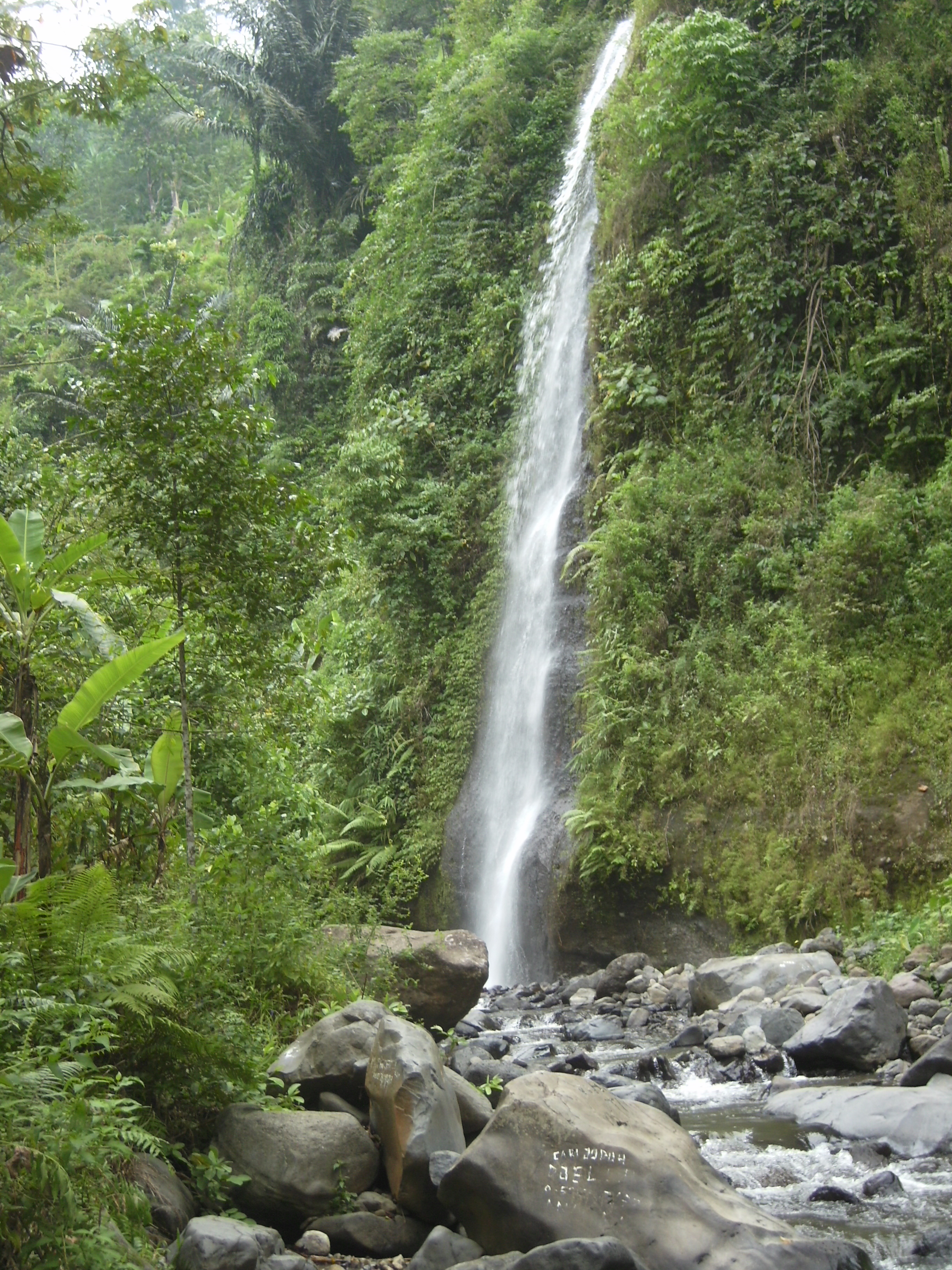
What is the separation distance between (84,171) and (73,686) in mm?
43531

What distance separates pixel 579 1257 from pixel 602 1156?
27.0 inches

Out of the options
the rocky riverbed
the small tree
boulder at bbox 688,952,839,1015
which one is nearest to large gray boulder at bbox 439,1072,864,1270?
the rocky riverbed

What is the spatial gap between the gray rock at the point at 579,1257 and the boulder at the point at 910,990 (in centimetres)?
437

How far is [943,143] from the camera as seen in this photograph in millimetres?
12586

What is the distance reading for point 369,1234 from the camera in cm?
469

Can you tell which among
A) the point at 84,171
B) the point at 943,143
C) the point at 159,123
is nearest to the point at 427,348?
the point at 943,143

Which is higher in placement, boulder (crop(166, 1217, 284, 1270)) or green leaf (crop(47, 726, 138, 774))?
green leaf (crop(47, 726, 138, 774))

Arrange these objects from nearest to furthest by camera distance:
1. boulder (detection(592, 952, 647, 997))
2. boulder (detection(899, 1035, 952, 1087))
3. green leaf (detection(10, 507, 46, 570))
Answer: boulder (detection(899, 1035, 952, 1087)) < green leaf (detection(10, 507, 46, 570)) < boulder (detection(592, 952, 647, 997))

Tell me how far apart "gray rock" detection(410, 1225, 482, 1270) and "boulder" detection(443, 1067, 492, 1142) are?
106cm

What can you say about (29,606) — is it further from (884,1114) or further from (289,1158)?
(884,1114)

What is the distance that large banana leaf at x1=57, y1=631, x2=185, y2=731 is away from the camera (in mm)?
6035

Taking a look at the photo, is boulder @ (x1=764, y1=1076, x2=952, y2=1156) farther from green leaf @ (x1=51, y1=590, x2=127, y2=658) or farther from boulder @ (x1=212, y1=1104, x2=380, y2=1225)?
green leaf @ (x1=51, y1=590, x2=127, y2=658)

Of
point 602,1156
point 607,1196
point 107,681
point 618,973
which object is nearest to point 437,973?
point 618,973

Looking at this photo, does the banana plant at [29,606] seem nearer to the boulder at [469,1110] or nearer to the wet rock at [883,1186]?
the boulder at [469,1110]
